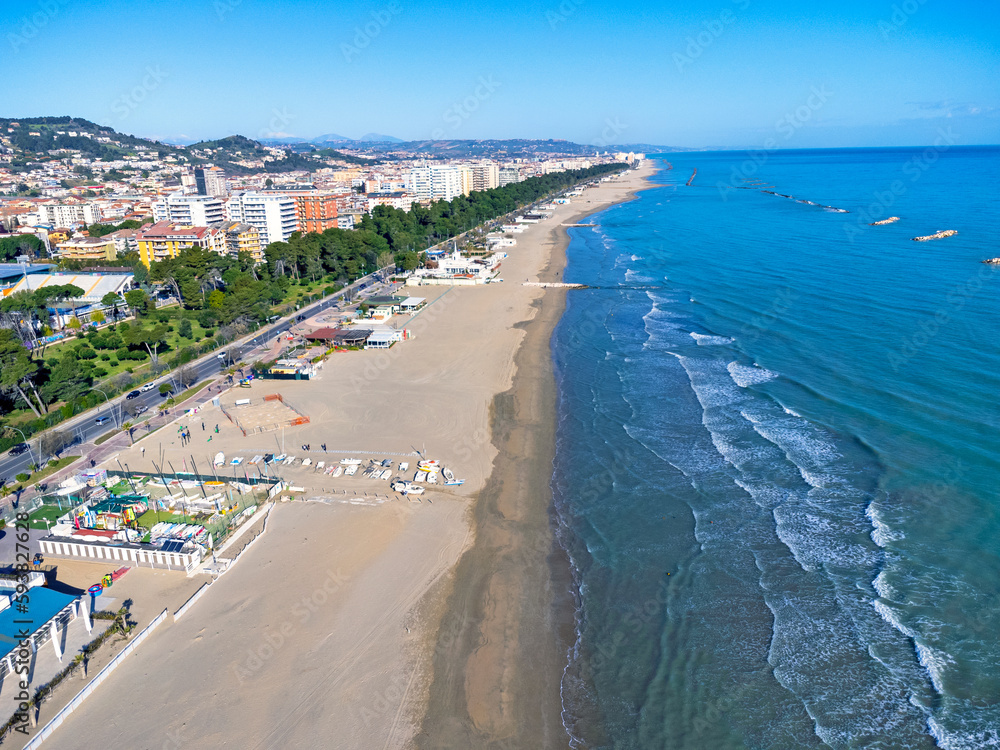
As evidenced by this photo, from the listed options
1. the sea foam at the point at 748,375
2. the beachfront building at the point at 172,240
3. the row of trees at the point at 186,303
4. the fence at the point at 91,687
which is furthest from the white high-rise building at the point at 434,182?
the fence at the point at 91,687

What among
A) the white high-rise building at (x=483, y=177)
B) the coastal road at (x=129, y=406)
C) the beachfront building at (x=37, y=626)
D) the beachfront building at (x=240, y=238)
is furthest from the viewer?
the white high-rise building at (x=483, y=177)

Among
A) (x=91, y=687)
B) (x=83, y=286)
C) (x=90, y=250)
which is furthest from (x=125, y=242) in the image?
(x=91, y=687)

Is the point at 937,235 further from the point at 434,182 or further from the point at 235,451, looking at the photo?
the point at 434,182

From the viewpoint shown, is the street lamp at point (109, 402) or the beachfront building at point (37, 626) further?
the street lamp at point (109, 402)

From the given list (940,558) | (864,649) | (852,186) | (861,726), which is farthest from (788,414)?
(852,186)

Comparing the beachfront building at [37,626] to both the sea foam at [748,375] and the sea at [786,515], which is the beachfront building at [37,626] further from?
the sea foam at [748,375]

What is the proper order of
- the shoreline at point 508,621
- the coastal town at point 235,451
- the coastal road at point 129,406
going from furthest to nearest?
1. the coastal road at point 129,406
2. the coastal town at point 235,451
3. the shoreline at point 508,621

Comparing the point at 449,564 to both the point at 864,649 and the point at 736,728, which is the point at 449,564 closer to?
the point at 736,728
